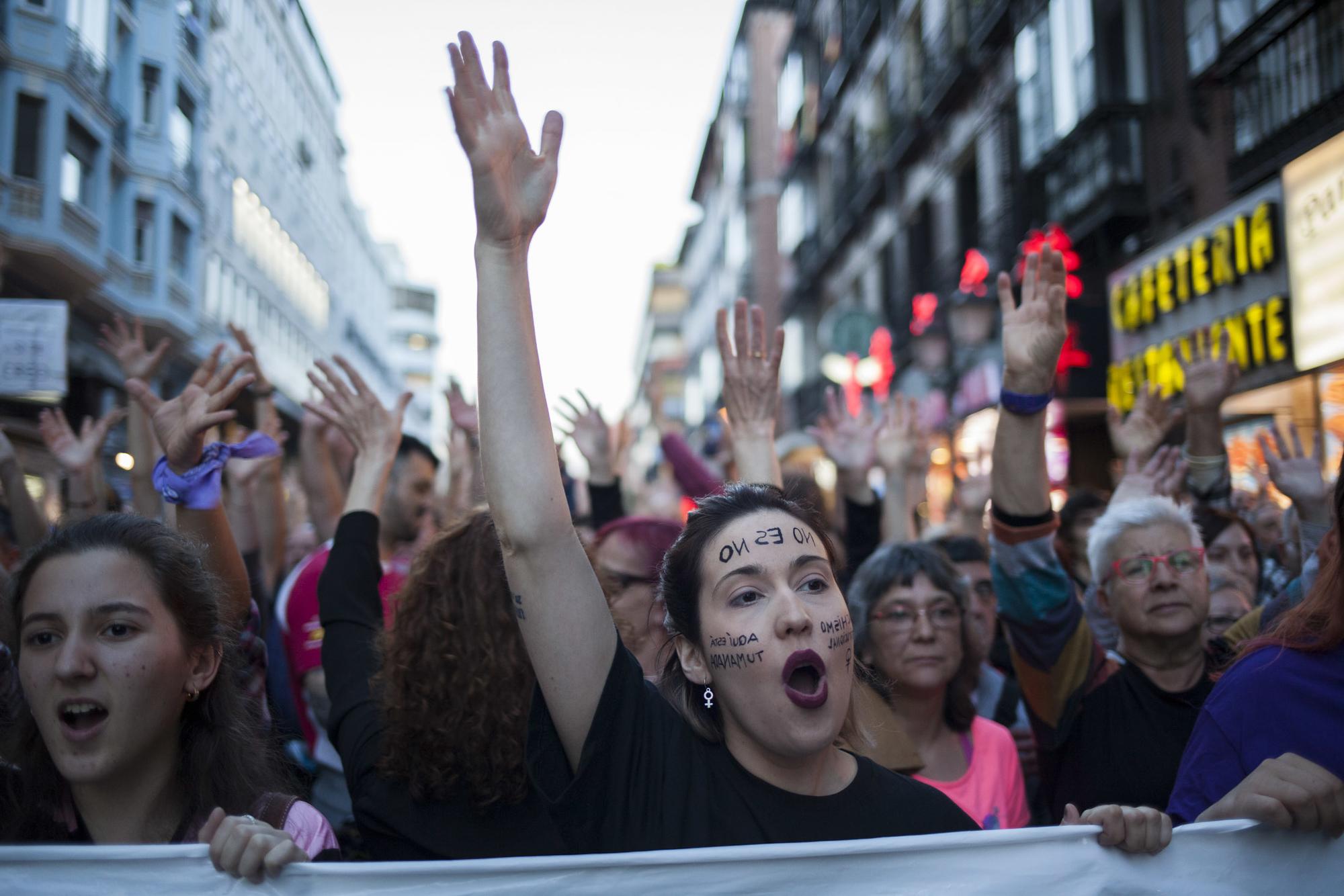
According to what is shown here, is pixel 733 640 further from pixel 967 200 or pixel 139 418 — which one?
pixel 967 200

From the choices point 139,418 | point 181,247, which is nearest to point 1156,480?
point 139,418

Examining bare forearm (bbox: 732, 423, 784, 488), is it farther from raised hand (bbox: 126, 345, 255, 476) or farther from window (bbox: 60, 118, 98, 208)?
window (bbox: 60, 118, 98, 208)

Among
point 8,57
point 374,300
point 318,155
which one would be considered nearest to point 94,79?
point 8,57

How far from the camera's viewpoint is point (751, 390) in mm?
4020

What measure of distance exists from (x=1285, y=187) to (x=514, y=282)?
924 cm

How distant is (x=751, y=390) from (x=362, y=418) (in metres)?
1.29

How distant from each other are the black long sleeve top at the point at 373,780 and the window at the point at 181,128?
6787 mm

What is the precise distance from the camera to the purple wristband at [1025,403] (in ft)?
10.1

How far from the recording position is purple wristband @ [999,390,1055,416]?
122 inches

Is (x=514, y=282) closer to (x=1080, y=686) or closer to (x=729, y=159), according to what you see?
(x=1080, y=686)

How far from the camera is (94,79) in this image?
10.2m

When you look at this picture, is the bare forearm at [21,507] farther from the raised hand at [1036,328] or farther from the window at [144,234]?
the window at [144,234]

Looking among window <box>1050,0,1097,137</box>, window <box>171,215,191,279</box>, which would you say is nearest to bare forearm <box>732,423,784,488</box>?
window <box>171,215,191,279</box>

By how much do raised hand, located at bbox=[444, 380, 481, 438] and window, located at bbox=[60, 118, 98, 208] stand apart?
9.10 meters
